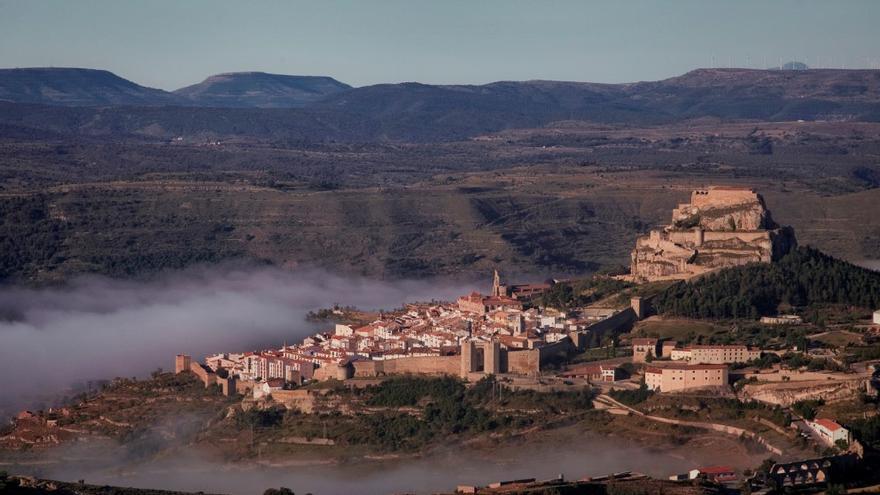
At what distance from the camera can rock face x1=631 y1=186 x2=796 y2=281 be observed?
5906cm

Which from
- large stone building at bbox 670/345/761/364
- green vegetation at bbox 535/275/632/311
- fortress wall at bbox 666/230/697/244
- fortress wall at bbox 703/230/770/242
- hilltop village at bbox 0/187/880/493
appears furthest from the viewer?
fortress wall at bbox 666/230/697/244

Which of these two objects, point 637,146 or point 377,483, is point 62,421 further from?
point 637,146

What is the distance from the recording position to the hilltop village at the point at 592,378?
43406mm

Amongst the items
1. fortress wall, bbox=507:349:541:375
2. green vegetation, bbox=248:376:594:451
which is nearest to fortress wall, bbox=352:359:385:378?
green vegetation, bbox=248:376:594:451

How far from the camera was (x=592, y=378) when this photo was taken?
160 ft

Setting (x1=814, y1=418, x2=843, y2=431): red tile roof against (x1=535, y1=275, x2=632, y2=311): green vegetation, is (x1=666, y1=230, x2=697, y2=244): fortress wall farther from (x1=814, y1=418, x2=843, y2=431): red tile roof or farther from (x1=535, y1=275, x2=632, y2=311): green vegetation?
(x1=814, y1=418, x2=843, y2=431): red tile roof

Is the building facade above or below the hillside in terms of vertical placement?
above

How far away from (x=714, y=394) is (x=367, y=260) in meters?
46.1

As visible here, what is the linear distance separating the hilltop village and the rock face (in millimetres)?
103

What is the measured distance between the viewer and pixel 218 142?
580 ft

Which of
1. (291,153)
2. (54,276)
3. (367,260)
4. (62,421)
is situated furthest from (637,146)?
(62,421)

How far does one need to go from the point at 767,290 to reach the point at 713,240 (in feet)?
13.9

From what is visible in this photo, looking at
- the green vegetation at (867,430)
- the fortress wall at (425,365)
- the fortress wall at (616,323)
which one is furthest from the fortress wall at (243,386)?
the green vegetation at (867,430)

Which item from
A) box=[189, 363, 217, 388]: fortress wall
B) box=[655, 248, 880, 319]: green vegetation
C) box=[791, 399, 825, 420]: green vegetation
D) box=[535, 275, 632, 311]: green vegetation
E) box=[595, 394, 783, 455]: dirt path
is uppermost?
box=[655, 248, 880, 319]: green vegetation
